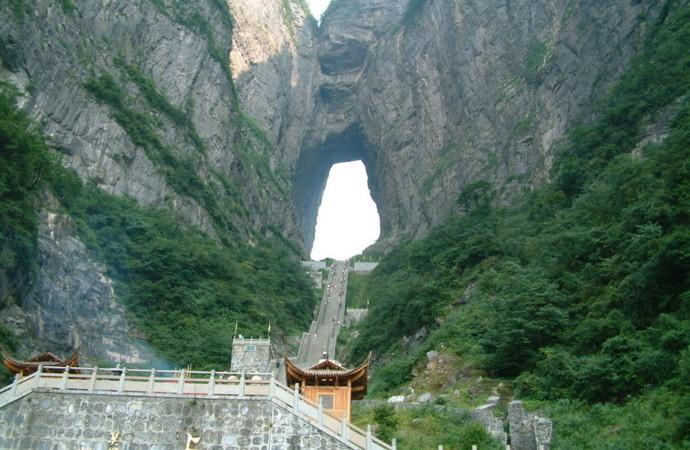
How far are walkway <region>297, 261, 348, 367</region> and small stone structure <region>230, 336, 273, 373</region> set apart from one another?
9074 mm

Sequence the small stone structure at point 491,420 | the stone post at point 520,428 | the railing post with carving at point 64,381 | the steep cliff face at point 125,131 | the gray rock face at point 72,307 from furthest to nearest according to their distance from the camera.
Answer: the steep cliff face at point 125,131 → the gray rock face at point 72,307 → the small stone structure at point 491,420 → the stone post at point 520,428 → the railing post with carving at point 64,381

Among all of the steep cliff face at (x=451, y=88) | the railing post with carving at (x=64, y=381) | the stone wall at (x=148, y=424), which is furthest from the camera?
the steep cliff face at (x=451, y=88)

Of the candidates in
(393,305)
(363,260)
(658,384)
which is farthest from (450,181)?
(658,384)

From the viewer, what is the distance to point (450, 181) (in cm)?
6078

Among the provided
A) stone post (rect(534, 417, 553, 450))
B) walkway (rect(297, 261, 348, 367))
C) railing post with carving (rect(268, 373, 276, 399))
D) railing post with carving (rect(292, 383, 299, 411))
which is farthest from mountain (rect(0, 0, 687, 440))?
railing post with carving (rect(268, 373, 276, 399))

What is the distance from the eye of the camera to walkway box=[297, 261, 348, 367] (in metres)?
39.5

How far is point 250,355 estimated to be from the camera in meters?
27.1

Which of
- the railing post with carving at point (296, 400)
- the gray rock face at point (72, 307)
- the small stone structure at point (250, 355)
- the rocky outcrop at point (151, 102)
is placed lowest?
the railing post with carving at point (296, 400)

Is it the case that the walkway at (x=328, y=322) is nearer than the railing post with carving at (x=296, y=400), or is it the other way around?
the railing post with carving at (x=296, y=400)

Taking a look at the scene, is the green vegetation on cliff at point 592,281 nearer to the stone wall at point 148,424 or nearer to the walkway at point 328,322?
the walkway at point 328,322

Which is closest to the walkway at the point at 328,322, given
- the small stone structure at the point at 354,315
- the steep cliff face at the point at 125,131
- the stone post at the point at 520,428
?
the small stone structure at the point at 354,315

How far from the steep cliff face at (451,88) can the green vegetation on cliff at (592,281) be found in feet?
21.2

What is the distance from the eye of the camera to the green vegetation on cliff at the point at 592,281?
1745 cm

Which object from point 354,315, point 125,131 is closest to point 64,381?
point 125,131
